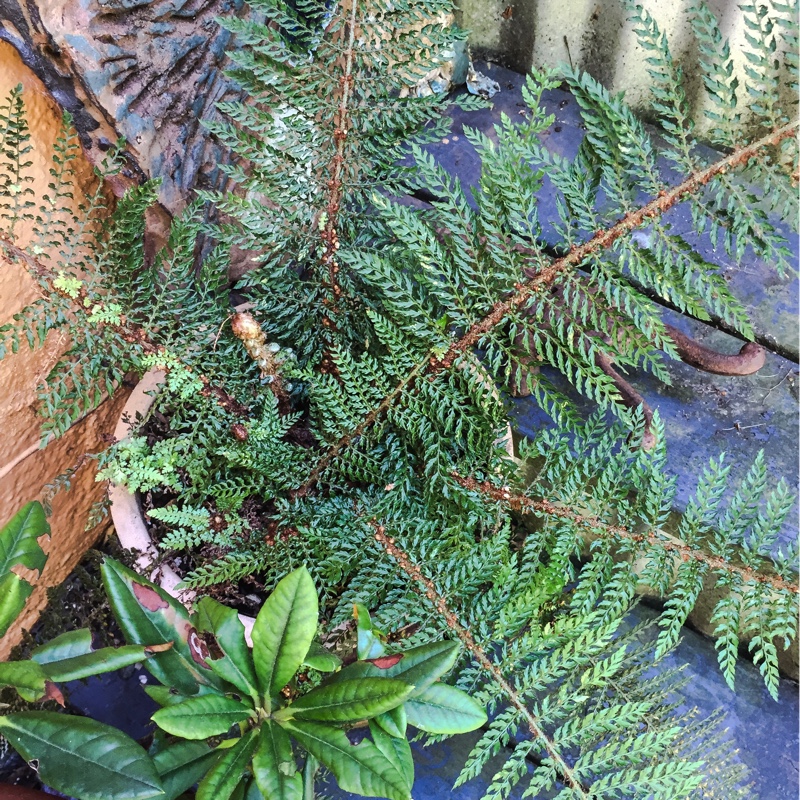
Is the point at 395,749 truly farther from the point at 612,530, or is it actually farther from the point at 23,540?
the point at 23,540

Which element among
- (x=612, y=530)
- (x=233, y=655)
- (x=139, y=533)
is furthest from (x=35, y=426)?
(x=612, y=530)

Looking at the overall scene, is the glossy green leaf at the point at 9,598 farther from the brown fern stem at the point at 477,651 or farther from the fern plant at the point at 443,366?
the brown fern stem at the point at 477,651

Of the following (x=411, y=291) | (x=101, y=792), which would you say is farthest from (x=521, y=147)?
(x=101, y=792)

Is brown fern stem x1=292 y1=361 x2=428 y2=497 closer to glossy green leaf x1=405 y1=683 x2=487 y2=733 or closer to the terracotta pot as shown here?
the terracotta pot

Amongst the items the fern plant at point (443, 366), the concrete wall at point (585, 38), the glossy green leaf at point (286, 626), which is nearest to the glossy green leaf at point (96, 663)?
the glossy green leaf at point (286, 626)

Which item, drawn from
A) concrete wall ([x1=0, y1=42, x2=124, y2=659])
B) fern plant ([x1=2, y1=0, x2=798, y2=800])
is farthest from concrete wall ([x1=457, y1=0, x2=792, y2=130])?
concrete wall ([x1=0, y1=42, x2=124, y2=659])

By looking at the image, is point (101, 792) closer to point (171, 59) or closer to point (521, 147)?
point (521, 147)
